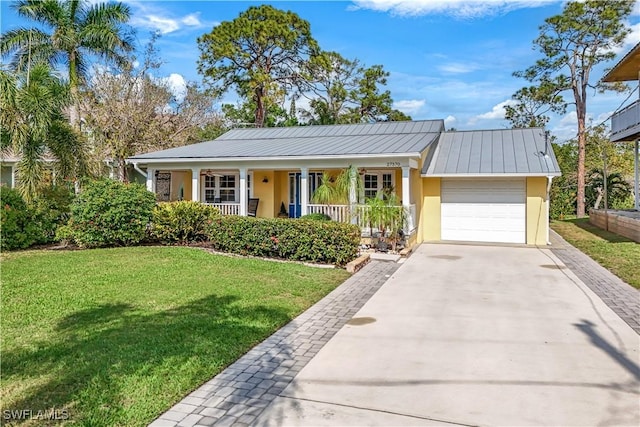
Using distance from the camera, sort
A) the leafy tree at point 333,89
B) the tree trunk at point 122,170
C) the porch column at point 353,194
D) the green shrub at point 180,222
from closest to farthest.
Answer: the green shrub at point 180,222
the porch column at point 353,194
the tree trunk at point 122,170
the leafy tree at point 333,89

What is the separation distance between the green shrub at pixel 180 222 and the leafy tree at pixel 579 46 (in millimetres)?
19767

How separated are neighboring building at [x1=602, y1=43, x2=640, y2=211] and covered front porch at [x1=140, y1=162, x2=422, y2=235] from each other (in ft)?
28.8

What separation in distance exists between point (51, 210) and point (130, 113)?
378 inches

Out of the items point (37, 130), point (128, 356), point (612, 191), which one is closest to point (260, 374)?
point (128, 356)

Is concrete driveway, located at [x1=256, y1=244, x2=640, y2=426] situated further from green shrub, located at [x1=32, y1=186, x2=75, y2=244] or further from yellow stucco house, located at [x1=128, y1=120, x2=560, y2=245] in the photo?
green shrub, located at [x1=32, y1=186, x2=75, y2=244]

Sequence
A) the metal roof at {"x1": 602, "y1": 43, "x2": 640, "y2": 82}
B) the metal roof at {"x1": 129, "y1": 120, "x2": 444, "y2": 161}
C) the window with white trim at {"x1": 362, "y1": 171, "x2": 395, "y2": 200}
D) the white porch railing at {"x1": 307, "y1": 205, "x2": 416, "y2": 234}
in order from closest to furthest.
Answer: the white porch railing at {"x1": 307, "y1": 205, "x2": 416, "y2": 234} → the metal roof at {"x1": 129, "y1": 120, "x2": 444, "y2": 161} → the metal roof at {"x1": 602, "y1": 43, "x2": 640, "y2": 82} → the window with white trim at {"x1": 362, "y1": 171, "x2": 395, "y2": 200}

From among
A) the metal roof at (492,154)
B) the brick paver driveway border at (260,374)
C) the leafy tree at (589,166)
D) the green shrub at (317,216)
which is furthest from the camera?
the leafy tree at (589,166)

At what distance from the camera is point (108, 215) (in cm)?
1138

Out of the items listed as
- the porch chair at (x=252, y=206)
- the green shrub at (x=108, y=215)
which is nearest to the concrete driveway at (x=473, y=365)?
the green shrub at (x=108, y=215)

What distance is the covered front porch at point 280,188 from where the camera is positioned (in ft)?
42.7

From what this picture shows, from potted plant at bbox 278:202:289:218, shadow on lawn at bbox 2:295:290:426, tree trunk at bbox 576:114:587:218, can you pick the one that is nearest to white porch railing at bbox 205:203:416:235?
potted plant at bbox 278:202:289:218

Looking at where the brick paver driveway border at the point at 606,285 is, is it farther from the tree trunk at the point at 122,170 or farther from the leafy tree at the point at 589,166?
the tree trunk at the point at 122,170

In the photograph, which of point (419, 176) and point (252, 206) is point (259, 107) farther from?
point (419, 176)

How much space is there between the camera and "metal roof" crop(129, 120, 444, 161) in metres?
13.4
